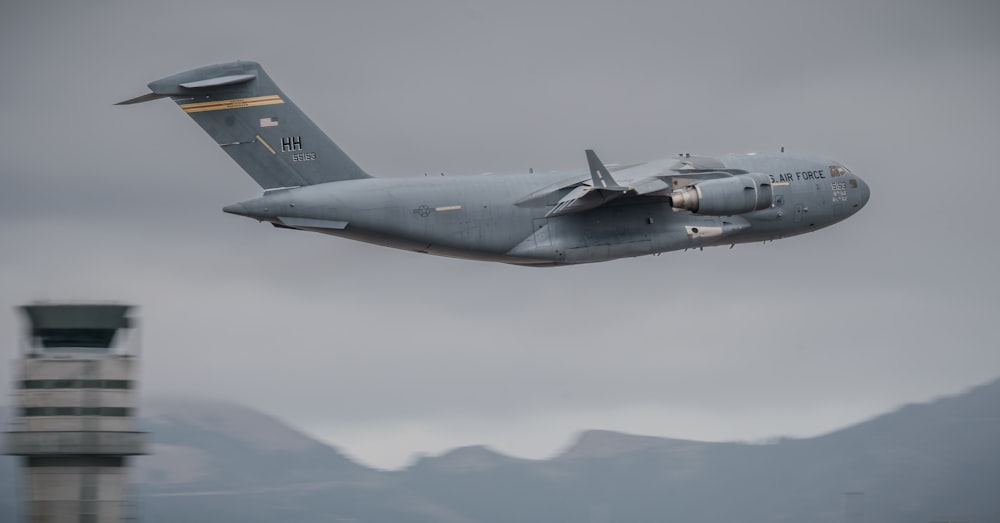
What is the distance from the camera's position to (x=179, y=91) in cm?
2741

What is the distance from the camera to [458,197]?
28.1 m

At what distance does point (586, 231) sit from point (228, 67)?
772 cm

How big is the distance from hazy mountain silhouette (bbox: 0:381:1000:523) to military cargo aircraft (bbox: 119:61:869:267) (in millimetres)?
34819

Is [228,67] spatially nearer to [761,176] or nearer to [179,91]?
[179,91]

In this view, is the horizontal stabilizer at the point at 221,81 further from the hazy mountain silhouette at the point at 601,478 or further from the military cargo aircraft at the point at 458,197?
the hazy mountain silhouette at the point at 601,478

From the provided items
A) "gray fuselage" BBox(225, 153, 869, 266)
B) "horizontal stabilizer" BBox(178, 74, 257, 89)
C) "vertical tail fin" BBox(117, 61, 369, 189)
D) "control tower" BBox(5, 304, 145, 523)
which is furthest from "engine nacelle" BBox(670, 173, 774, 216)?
"control tower" BBox(5, 304, 145, 523)

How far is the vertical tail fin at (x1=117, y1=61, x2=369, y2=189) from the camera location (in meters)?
27.7

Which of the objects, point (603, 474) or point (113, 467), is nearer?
point (113, 467)

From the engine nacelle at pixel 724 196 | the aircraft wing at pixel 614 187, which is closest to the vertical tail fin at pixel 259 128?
the aircraft wing at pixel 614 187

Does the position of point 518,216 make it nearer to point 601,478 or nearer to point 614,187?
point 614,187

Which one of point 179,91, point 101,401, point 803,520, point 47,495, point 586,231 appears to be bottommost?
point 803,520

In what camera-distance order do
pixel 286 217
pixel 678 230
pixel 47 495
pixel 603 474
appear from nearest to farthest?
1. pixel 286 217
2. pixel 678 230
3. pixel 47 495
4. pixel 603 474

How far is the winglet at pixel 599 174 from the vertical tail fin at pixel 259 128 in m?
4.74

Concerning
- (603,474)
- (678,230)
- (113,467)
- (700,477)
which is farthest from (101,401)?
(700,477)
